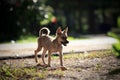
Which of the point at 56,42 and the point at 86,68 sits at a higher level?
the point at 56,42

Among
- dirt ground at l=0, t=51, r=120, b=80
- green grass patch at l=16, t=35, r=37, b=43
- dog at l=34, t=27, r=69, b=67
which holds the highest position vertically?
green grass patch at l=16, t=35, r=37, b=43

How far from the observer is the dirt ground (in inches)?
389

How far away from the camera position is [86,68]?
11.0m

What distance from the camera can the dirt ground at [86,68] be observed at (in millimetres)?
9891

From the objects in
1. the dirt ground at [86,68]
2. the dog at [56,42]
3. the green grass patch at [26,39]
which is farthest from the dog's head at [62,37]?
the green grass patch at [26,39]

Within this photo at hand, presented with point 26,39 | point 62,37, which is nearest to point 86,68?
point 62,37

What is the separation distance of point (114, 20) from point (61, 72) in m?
36.9

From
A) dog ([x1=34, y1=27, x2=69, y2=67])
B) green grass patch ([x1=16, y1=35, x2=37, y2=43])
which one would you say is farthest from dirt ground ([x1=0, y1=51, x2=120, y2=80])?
green grass patch ([x1=16, y1=35, x2=37, y2=43])

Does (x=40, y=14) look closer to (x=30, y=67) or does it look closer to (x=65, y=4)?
(x=30, y=67)

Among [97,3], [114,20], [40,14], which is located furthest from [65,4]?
[40,14]

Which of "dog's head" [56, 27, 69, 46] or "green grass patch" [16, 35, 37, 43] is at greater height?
"green grass patch" [16, 35, 37, 43]

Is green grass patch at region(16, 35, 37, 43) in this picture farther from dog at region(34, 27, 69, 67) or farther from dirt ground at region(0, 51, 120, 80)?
dog at region(34, 27, 69, 67)

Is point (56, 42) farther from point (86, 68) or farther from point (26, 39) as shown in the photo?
point (26, 39)

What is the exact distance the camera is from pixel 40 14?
24922 millimetres
